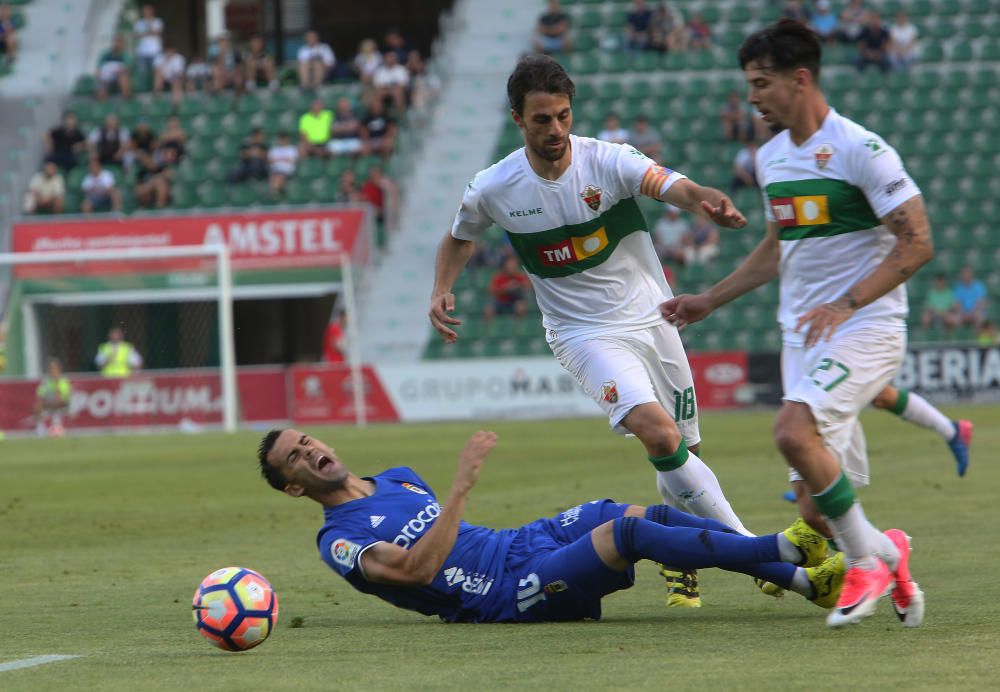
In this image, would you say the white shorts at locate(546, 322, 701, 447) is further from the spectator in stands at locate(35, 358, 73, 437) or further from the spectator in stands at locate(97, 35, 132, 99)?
the spectator in stands at locate(97, 35, 132, 99)

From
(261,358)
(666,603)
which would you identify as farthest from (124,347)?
(666,603)

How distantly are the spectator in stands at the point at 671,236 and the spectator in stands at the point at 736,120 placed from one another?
81.5 inches

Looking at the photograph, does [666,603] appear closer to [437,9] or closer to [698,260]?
[698,260]

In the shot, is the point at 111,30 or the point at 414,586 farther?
the point at 111,30

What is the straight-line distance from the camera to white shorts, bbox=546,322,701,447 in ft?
24.1

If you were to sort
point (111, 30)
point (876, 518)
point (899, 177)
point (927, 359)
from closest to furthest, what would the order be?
point (899, 177)
point (876, 518)
point (927, 359)
point (111, 30)

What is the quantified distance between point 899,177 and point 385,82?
2619 centimetres

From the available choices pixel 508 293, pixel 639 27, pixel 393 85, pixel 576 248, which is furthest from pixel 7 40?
pixel 576 248

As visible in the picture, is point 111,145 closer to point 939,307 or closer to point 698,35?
point 698,35

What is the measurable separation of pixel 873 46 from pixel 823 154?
25495 millimetres

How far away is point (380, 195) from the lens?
30.1 m

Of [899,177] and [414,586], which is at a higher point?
[899,177]

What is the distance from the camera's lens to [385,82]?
31703 millimetres

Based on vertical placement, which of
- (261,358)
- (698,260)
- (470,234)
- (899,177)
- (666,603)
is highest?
(899,177)
